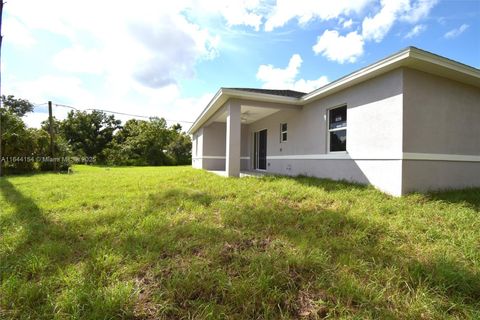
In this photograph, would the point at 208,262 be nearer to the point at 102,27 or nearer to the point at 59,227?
the point at 59,227

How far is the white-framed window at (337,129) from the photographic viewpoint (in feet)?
22.6

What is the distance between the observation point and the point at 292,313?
1.97 m

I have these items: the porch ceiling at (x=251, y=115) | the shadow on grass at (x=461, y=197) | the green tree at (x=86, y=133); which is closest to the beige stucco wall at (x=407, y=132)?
the shadow on grass at (x=461, y=197)

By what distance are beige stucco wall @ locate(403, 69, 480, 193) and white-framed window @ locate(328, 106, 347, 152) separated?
176cm

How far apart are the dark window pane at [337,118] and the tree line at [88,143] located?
15.2 metres

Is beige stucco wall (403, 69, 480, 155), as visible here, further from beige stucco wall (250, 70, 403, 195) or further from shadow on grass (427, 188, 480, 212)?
shadow on grass (427, 188, 480, 212)

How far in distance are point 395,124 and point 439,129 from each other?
1.34 meters

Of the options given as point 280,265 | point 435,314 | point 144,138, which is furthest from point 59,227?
point 144,138

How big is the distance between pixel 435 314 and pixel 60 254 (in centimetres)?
380

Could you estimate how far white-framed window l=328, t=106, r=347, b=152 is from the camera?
688 cm

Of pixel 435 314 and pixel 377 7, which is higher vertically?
pixel 377 7

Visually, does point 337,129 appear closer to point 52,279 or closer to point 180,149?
point 52,279

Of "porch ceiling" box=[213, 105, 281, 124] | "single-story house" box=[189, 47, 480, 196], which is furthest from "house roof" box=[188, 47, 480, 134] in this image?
"porch ceiling" box=[213, 105, 281, 124]

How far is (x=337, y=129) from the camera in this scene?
7.12 m
